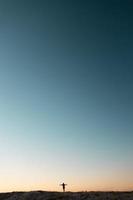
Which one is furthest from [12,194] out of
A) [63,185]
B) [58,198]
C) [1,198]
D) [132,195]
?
[132,195]

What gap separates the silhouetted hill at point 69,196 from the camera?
40.9m

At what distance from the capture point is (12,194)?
44750 mm

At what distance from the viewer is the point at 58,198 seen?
136 feet

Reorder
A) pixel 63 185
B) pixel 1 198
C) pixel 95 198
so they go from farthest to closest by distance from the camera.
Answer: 1. pixel 63 185
2. pixel 1 198
3. pixel 95 198

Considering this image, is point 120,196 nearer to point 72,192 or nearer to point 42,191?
point 72,192

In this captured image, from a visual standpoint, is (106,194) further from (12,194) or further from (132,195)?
(12,194)

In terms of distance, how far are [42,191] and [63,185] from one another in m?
8.76

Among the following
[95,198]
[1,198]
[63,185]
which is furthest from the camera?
[63,185]

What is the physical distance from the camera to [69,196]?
4197 centimetres

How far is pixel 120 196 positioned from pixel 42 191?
8937 mm

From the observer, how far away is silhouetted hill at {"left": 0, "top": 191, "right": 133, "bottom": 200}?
4091 centimetres

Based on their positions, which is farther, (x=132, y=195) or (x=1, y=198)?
(x=1, y=198)

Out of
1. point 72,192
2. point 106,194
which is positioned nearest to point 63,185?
Result: point 72,192

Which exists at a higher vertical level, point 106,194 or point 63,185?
point 63,185
